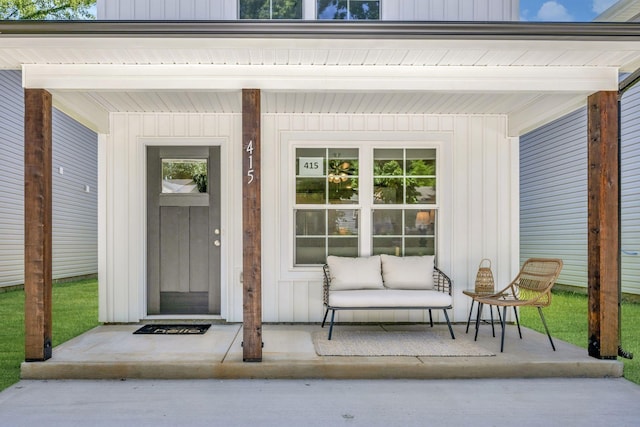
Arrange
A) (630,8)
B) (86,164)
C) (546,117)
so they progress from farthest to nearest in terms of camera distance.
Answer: (86,164) < (630,8) < (546,117)

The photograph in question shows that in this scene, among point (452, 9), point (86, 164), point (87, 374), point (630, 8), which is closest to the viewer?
point (87, 374)

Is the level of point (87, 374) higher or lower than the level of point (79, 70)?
lower

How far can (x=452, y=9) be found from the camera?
5191 millimetres

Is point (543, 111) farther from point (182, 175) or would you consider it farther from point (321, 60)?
point (182, 175)

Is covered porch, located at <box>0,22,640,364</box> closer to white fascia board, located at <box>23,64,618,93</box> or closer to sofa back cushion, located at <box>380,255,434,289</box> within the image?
white fascia board, located at <box>23,64,618,93</box>

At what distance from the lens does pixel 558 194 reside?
9.55m

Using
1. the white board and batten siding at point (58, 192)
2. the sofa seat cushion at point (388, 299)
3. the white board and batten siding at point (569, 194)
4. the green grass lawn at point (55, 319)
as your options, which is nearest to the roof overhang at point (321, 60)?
the sofa seat cushion at point (388, 299)

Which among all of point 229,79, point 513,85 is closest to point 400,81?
point 513,85

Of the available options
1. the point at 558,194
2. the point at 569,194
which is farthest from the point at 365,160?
the point at 558,194

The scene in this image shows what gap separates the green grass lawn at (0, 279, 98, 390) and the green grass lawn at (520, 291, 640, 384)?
5.05m

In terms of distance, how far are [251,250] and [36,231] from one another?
1699 mm

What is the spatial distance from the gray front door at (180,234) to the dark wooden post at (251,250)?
1.75m

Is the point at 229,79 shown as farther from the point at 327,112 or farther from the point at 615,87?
the point at 615,87

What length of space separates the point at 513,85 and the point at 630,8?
6640mm
